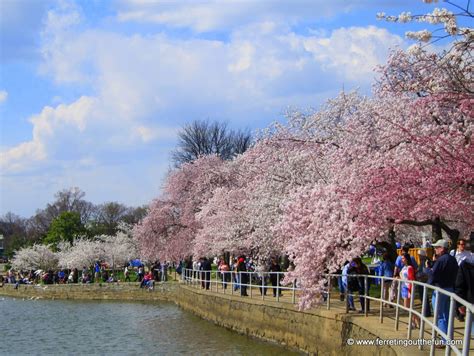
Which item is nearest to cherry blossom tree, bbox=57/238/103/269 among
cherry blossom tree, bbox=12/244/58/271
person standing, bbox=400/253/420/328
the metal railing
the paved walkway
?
cherry blossom tree, bbox=12/244/58/271

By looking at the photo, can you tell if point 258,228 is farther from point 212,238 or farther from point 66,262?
point 66,262

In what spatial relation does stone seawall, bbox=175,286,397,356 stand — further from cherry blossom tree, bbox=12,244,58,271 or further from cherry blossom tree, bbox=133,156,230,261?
cherry blossom tree, bbox=12,244,58,271

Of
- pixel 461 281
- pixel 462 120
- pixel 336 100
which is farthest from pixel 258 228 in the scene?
pixel 461 281

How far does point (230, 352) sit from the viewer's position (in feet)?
62.4

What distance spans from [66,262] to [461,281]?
5700 cm

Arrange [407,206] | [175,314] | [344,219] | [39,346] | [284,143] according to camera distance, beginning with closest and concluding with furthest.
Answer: [407,206] < [344,219] < [39,346] < [284,143] < [175,314]

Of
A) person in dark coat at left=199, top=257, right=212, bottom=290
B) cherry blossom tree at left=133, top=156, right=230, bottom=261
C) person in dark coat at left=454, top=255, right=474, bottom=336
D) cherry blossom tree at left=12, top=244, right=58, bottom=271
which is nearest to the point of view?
person in dark coat at left=454, top=255, right=474, bottom=336

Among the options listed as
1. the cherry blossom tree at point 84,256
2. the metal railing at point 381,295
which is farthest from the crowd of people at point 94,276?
the metal railing at point 381,295

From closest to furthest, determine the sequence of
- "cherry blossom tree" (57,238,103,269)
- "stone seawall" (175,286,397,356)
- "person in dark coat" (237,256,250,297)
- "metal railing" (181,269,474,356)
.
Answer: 1. "metal railing" (181,269,474,356)
2. "stone seawall" (175,286,397,356)
3. "person in dark coat" (237,256,250,297)
4. "cherry blossom tree" (57,238,103,269)

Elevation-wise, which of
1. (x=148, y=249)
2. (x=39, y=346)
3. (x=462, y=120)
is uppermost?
(x=462, y=120)

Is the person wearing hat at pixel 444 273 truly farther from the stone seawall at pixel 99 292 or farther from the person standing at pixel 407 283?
the stone seawall at pixel 99 292

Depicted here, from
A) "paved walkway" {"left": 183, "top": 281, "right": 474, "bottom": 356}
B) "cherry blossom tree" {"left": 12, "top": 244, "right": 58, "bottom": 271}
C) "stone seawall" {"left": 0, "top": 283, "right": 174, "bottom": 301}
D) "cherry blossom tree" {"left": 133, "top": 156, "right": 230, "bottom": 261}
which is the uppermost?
"cherry blossom tree" {"left": 133, "top": 156, "right": 230, "bottom": 261}

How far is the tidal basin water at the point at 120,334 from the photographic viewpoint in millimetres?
20438

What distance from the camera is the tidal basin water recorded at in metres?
20.4
